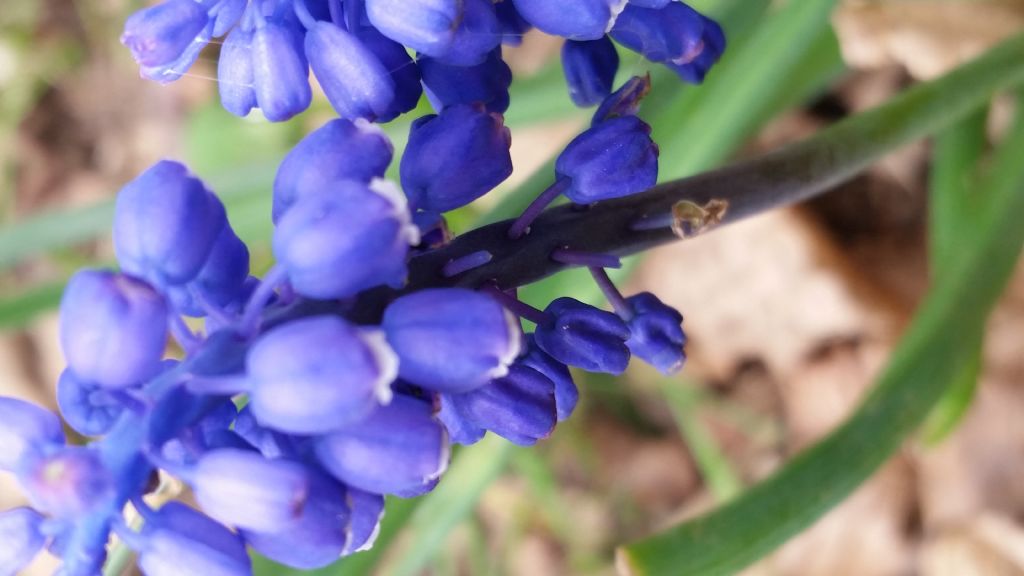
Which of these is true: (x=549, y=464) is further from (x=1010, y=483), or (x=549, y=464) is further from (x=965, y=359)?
(x=965, y=359)

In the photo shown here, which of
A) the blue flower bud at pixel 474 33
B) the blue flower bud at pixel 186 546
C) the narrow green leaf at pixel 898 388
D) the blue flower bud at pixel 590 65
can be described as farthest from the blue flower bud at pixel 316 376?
the narrow green leaf at pixel 898 388

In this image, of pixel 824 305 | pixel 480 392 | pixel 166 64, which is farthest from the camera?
pixel 824 305

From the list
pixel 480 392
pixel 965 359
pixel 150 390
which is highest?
pixel 150 390

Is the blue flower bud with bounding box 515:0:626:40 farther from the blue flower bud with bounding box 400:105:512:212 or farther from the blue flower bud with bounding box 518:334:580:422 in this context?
the blue flower bud with bounding box 518:334:580:422

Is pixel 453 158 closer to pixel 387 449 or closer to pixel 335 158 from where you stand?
pixel 335 158

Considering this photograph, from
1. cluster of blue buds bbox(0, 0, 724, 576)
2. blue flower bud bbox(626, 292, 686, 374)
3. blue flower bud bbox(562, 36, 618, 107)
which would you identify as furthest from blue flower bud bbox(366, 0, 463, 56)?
blue flower bud bbox(626, 292, 686, 374)

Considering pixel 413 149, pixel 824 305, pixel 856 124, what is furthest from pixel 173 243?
pixel 824 305

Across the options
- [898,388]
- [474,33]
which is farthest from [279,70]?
[898,388]
